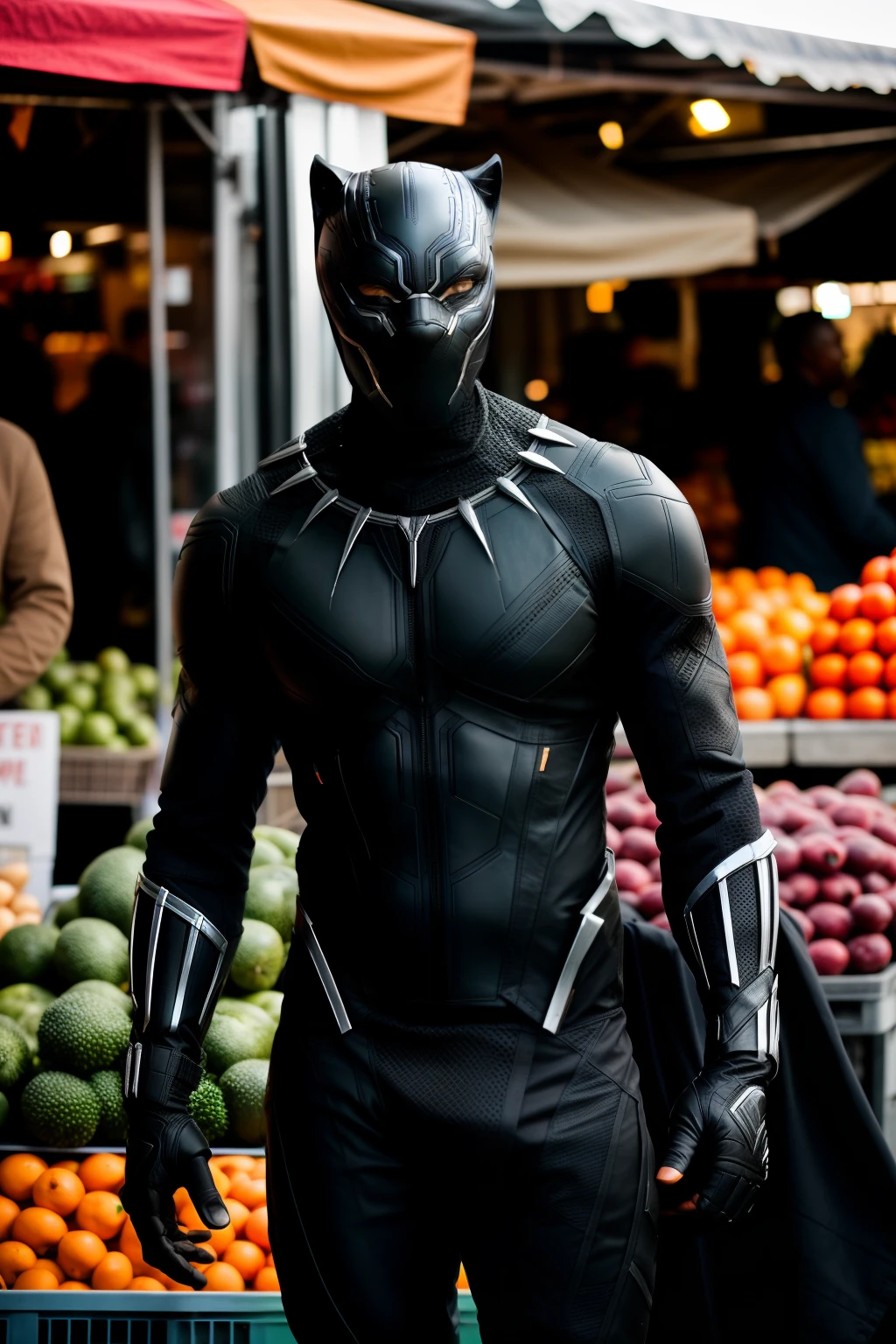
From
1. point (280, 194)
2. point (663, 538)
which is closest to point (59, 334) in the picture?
point (280, 194)

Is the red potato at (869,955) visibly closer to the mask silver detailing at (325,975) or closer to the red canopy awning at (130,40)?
the mask silver detailing at (325,975)

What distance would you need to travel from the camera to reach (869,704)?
5312 mm

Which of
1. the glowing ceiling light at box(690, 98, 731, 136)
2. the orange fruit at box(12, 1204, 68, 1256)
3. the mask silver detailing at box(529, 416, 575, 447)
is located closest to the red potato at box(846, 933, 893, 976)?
the orange fruit at box(12, 1204, 68, 1256)

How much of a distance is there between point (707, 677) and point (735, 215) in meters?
5.05


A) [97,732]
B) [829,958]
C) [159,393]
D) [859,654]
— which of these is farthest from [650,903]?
[159,393]

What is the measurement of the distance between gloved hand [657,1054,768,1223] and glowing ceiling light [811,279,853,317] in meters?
8.28

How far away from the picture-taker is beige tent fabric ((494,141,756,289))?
235 inches

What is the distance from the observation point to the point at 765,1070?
180 centimetres

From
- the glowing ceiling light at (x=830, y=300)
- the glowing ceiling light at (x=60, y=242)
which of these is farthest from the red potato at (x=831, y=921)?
the glowing ceiling light at (x=830, y=300)

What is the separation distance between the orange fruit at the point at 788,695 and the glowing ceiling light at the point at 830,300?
4597mm

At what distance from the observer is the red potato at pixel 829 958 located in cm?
344

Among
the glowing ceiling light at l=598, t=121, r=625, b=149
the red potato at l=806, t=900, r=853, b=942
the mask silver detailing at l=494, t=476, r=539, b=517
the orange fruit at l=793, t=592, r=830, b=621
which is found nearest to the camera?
the mask silver detailing at l=494, t=476, r=539, b=517

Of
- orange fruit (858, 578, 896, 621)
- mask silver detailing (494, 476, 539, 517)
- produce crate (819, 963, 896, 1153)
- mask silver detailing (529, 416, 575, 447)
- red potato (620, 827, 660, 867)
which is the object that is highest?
mask silver detailing (529, 416, 575, 447)

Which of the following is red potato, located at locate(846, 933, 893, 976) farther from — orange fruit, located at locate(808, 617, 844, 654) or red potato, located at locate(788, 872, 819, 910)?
orange fruit, located at locate(808, 617, 844, 654)
